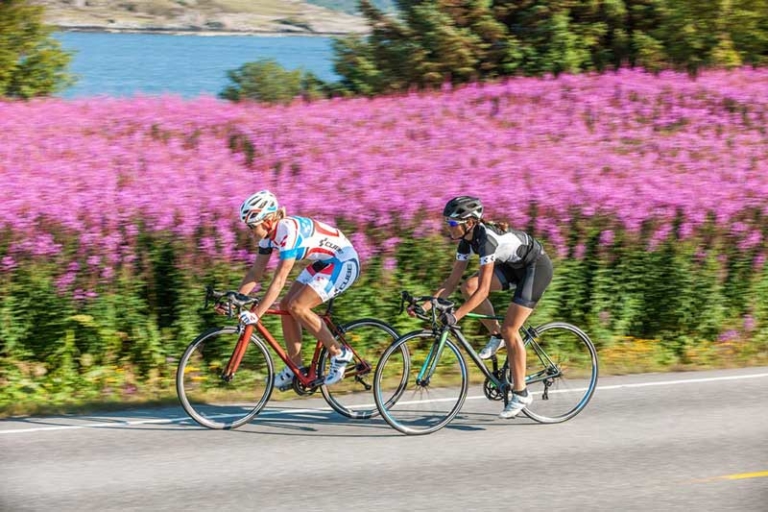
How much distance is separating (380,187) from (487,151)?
3195 mm

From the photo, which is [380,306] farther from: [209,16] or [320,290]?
[209,16]

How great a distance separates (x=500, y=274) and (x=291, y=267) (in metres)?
1.91

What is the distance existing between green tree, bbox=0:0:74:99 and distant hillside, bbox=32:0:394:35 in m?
44.6

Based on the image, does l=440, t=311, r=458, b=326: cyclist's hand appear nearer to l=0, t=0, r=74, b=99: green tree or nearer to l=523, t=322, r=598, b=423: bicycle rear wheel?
l=523, t=322, r=598, b=423: bicycle rear wheel

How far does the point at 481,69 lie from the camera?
20.3 meters

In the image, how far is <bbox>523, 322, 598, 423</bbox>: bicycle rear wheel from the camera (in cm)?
969

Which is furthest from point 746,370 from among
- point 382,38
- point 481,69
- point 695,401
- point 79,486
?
point 382,38

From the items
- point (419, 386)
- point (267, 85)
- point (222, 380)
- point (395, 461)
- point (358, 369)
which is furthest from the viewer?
point (267, 85)

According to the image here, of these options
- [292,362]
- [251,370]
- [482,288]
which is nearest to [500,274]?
[482,288]

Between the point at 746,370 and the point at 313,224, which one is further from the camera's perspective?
the point at 746,370

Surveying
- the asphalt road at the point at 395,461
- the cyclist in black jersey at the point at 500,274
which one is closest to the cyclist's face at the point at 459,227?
the cyclist in black jersey at the point at 500,274

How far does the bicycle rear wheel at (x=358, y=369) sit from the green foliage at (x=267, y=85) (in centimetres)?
1097

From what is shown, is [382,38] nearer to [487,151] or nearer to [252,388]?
[487,151]

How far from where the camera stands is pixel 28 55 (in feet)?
66.0
